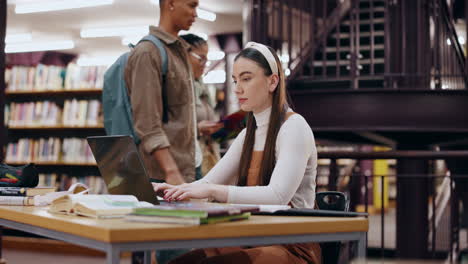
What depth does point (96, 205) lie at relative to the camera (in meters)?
1.44

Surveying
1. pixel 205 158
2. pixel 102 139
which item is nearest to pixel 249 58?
pixel 102 139

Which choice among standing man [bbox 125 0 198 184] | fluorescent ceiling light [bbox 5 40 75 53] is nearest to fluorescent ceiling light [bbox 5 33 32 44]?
fluorescent ceiling light [bbox 5 40 75 53]

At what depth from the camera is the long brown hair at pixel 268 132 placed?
6.51ft

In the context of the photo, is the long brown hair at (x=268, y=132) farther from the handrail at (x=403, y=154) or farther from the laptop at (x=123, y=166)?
the handrail at (x=403, y=154)

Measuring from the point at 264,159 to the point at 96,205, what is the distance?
68cm

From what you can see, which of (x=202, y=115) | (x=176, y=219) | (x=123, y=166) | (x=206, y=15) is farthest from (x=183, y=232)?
(x=206, y=15)

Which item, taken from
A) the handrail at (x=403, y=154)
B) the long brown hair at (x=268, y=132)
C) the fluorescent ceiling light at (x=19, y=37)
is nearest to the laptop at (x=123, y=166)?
the long brown hair at (x=268, y=132)

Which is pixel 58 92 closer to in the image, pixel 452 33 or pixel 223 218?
pixel 452 33

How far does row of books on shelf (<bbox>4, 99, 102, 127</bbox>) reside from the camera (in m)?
6.36

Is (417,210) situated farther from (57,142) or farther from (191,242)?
(191,242)

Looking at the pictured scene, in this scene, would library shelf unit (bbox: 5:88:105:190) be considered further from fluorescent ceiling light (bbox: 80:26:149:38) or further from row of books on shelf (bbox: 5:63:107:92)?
fluorescent ceiling light (bbox: 80:26:149:38)

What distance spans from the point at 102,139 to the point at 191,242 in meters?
0.51

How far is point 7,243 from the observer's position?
602 cm

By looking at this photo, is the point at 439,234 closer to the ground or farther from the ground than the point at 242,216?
closer to the ground
